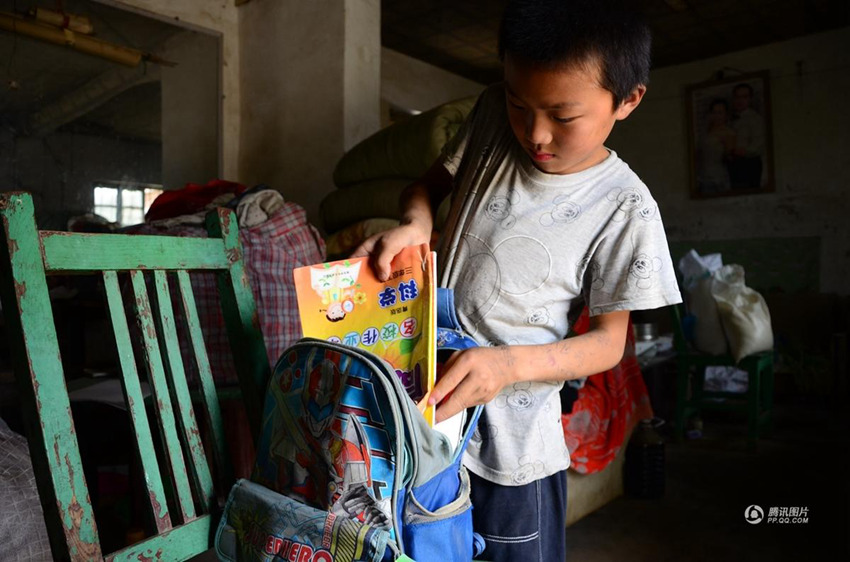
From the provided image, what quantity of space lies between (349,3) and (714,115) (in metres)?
4.78

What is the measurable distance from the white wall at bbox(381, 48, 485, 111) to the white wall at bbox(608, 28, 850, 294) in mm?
2457

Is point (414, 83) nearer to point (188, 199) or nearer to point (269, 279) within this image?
point (188, 199)

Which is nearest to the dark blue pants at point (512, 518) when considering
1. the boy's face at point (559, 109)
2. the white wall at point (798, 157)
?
the boy's face at point (559, 109)

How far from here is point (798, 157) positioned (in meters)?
6.01

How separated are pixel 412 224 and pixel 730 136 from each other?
6.36 meters

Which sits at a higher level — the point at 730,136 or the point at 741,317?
the point at 730,136

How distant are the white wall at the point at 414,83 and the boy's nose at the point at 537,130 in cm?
570

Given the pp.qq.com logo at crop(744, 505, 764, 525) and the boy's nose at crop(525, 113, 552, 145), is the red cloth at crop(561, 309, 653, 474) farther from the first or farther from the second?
the boy's nose at crop(525, 113, 552, 145)

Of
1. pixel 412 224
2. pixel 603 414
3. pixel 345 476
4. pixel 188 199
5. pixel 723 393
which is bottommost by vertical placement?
pixel 723 393

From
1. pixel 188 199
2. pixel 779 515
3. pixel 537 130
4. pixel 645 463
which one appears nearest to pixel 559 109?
pixel 537 130

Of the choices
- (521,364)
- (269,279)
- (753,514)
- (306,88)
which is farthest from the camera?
(306,88)

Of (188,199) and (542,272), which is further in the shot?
(188,199)

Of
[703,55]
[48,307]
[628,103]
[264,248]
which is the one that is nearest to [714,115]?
[703,55]

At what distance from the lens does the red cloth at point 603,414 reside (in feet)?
7.31
